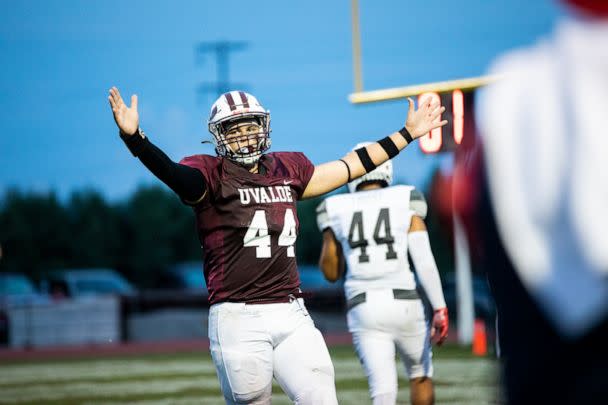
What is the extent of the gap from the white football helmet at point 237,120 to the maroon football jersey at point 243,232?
65mm

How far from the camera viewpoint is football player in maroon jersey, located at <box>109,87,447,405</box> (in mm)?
4348

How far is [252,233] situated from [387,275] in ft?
5.23

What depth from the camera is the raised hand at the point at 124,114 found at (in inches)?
165

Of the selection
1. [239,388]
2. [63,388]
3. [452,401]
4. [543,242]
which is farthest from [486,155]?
[63,388]

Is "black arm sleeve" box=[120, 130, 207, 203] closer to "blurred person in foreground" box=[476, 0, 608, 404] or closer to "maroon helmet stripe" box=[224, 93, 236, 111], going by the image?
"maroon helmet stripe" box=[224, 93, 236, 111]

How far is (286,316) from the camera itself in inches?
177

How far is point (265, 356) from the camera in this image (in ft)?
14.4

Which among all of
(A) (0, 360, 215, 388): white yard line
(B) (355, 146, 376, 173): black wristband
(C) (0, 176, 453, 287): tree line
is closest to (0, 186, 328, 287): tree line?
(C) (0, 176, 453, 287): tree line

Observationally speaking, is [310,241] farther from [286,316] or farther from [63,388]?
[286,316]

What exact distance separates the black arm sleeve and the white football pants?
1845mm

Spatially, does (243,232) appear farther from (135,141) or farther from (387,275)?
(387,275)

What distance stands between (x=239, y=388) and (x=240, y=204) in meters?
0.80

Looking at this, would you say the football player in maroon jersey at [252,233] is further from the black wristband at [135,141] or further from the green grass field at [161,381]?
the green grass field at [161,381]

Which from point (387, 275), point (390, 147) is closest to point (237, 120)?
point (390, 147)
